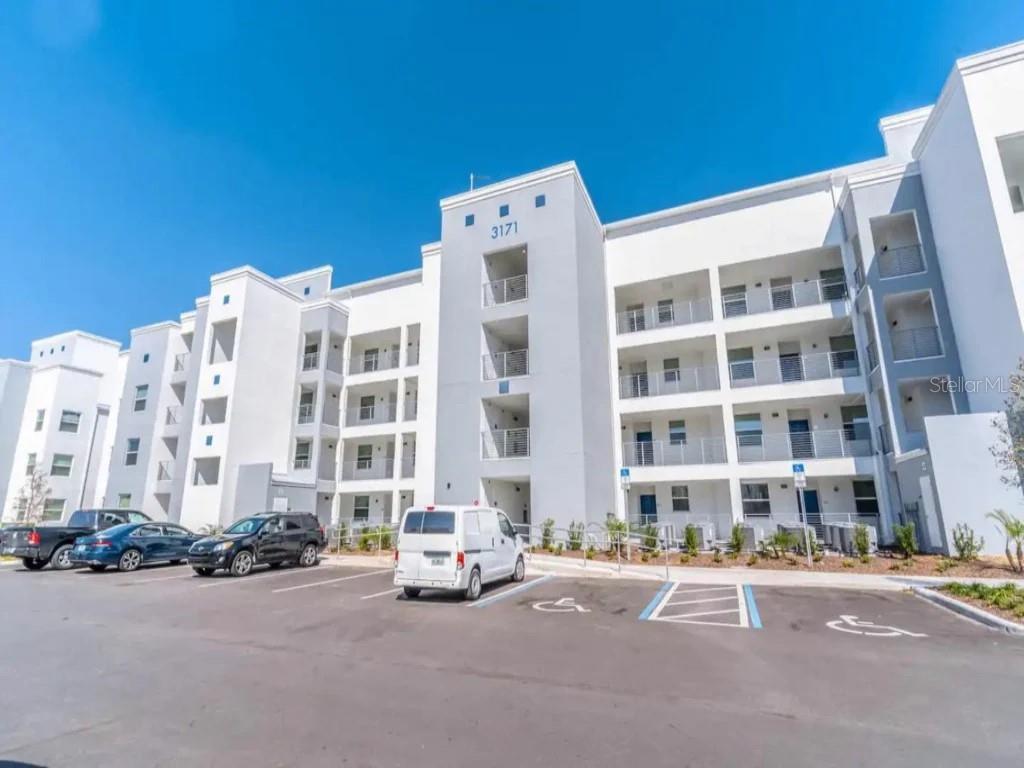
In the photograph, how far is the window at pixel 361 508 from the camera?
27.9m

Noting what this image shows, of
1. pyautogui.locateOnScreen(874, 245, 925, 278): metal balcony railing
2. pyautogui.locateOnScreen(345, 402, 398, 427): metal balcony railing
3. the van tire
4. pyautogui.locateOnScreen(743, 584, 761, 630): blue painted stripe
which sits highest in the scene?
pyautogui.locateOnScreen(874, 245, 925, 278): metal balcony railing

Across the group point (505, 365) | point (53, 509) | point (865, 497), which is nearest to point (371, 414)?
point (505, 365)

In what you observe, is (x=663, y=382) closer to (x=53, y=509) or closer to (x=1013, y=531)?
(x=1013, y=531)

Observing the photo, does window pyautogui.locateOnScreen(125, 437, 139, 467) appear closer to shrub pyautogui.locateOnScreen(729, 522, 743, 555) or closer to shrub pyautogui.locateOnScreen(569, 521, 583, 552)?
shrub pyautogui.locateOnScreen(569, 521, 583, 552)

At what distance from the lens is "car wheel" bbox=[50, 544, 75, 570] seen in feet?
55.6

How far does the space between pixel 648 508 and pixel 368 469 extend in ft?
48.2

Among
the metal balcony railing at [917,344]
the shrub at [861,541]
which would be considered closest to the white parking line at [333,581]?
the shrub at [861,541]

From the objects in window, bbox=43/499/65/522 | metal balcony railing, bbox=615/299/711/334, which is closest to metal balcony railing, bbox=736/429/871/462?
metal balcony railing, bbox=615/299/711/334

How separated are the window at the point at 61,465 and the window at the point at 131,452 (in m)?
8.93

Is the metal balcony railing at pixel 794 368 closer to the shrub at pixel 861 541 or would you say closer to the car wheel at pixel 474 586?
the shrub at pixel 861 541

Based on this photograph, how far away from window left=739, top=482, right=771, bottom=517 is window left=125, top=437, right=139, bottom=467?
3303 cm

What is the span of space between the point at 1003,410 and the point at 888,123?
51.4 feet

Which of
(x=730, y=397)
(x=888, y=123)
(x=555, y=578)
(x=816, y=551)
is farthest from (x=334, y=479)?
(x=888, y=123)

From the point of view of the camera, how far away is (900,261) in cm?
1923
